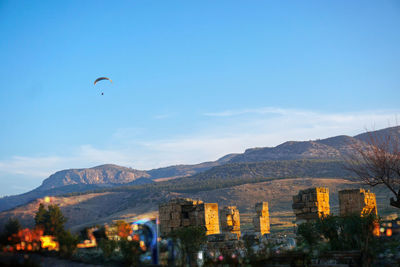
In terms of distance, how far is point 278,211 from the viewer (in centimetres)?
6412

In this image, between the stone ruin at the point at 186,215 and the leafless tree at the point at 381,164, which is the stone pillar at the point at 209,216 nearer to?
the stone ruin at the point at 186,215

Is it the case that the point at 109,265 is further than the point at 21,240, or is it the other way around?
the point at 21,240

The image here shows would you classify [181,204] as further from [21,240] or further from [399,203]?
[399,203]

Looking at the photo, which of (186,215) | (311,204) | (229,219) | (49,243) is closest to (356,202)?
(311,204)

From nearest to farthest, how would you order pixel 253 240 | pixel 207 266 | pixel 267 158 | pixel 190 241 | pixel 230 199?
pixel 207 266, pixel 190 241, pixel 253 240, pixel 230 199, pixel 267 158

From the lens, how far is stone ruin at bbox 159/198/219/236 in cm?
1878

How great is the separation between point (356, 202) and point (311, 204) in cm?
189

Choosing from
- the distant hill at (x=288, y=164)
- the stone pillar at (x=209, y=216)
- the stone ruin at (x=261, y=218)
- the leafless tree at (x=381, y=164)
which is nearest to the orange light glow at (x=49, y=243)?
the stone pillar at (x=209, y=216)

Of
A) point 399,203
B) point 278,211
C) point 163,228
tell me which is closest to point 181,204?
point 163,228

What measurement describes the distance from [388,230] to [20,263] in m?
13.4

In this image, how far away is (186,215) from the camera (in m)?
19.0

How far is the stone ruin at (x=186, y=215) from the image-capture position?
61.6 ft

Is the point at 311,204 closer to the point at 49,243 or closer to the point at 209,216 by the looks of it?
the point at 209,216

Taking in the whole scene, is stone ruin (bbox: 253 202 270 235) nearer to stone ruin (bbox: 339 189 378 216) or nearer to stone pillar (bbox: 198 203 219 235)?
stone ruin (bbox: 339 189 378 216)
